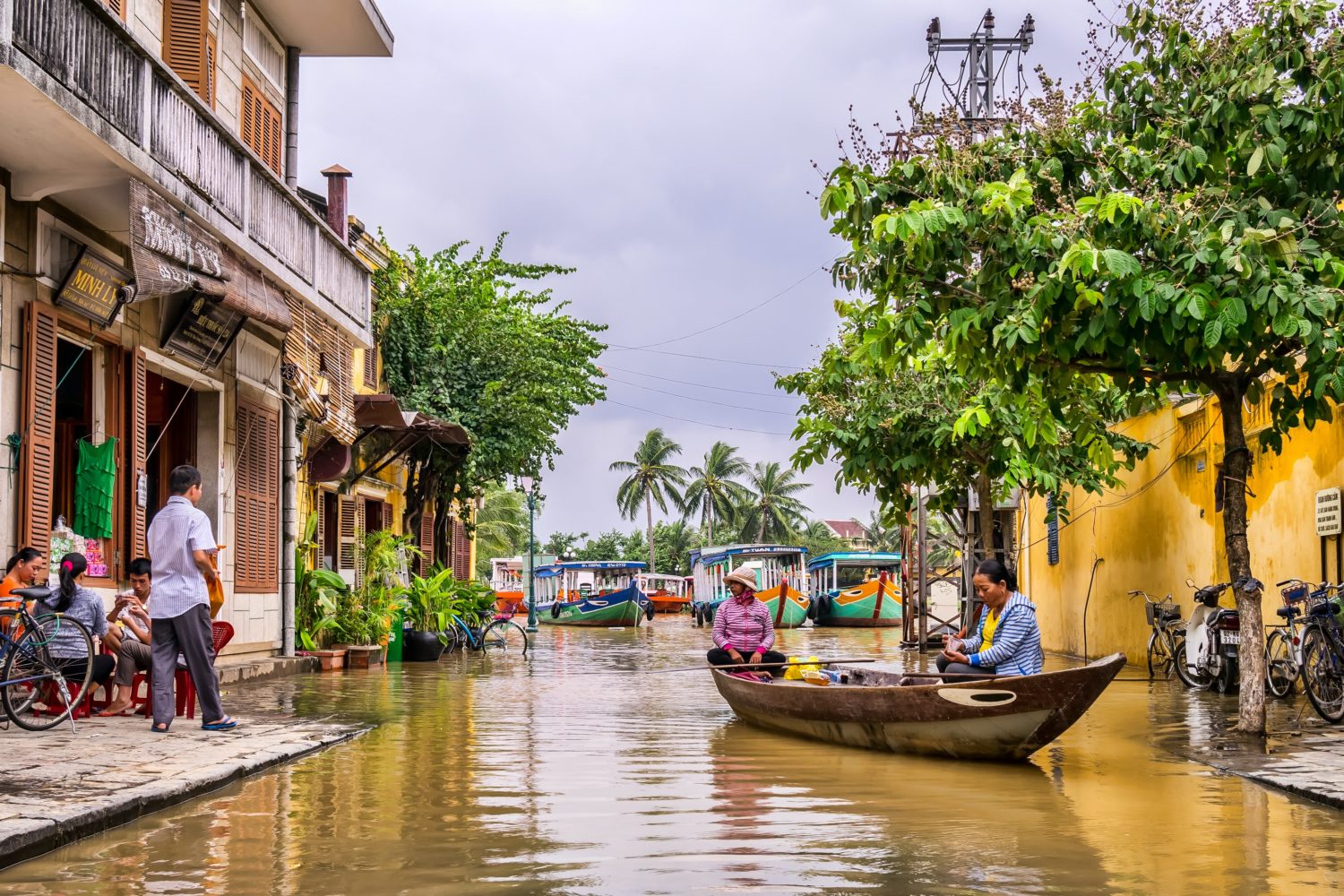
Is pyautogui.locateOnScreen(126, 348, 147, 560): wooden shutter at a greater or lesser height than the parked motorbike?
greater

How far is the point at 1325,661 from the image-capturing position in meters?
11.4

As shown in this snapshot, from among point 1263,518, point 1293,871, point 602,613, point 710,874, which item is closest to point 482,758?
point 710,874

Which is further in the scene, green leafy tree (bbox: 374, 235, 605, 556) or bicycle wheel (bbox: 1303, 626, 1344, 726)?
green leafy tree (bbox: 374, 235, 605, 556)

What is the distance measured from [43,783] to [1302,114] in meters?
8.78

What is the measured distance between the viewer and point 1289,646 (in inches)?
531

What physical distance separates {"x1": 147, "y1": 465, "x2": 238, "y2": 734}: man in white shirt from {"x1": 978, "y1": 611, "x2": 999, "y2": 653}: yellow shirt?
211 inches

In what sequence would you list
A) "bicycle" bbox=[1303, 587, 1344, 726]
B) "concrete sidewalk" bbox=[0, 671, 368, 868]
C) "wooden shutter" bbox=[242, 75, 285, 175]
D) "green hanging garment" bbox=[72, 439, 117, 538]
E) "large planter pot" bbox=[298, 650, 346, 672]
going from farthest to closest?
"large planter pot" bbox=[298, 650, 346, 672] < "wooden shutter" bbox=[242, 75, 285, 175] < "green hanging garment" bbox=[72, 439, 117, 538] < "bicycle" bbox=[1303, 587, 1344, 726] < "concrete sidewalk" bbox=[0, 671, 368, 868]

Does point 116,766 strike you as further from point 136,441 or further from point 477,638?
point 477,638

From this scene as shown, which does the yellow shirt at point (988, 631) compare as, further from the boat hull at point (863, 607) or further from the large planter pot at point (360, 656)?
the boat hull at point (863, 607)

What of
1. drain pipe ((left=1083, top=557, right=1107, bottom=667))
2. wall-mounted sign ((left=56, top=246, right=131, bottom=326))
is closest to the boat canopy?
drain pipe ((left=1083, top=557, right=1107, bottom=667))

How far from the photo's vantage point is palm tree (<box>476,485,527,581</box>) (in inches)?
2616

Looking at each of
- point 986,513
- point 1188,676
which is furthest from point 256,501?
point 1188,676

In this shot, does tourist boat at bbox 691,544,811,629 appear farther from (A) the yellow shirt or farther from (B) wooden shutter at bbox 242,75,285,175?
(A) the yellow shirt

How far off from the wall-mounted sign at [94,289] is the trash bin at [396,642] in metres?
9.37
